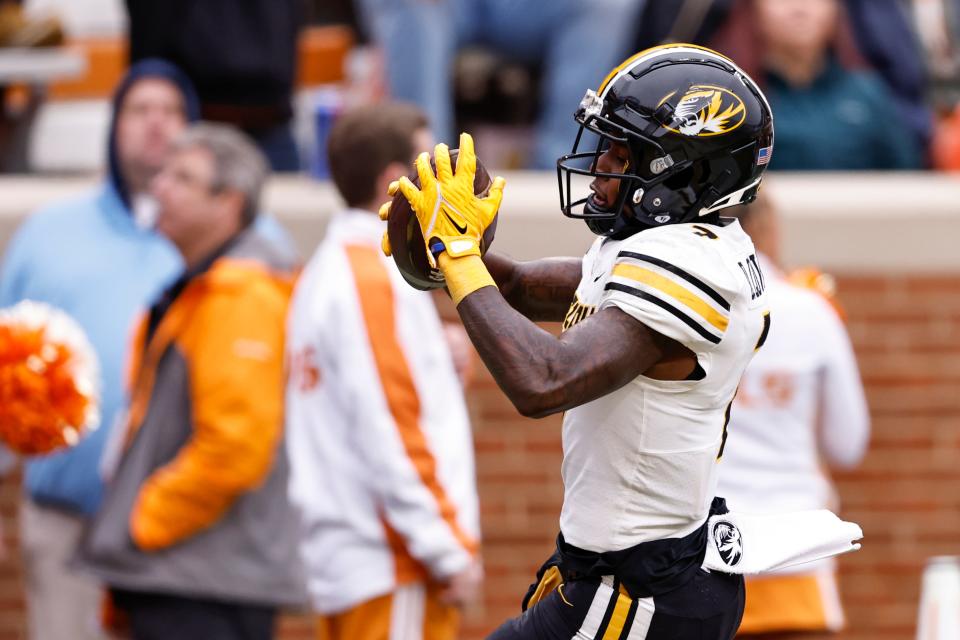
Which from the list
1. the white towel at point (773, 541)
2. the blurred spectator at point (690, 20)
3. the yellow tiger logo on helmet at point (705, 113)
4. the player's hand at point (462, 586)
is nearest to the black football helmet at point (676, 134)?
the yellow tiger logo on helmet at point (705, 113)

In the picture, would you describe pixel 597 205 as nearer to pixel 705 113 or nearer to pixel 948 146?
pixel 705 113

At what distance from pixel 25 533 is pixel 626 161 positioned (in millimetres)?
3380

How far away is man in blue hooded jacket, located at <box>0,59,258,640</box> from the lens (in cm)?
616

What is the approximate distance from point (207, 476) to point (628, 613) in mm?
2089

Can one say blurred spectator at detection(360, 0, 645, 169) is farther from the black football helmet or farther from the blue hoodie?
the black football helmet

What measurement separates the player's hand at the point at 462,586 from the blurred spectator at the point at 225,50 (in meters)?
2.83

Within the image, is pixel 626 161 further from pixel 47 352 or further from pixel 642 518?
pixel 47 352

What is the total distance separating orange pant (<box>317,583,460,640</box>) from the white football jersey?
1689mm

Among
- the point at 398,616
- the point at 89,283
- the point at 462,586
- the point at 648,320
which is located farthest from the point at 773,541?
the point at 89,283

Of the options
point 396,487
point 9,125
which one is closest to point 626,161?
point 396,487

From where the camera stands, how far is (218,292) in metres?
5.53

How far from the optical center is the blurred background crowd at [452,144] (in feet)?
18.1

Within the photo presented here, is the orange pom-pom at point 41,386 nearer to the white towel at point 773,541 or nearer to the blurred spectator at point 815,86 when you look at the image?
the white towel at point 773,541

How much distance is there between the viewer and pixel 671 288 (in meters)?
3.30
